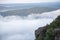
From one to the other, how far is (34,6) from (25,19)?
1.01ft

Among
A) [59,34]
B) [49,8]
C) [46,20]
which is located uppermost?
[49,8]

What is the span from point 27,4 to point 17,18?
33 cm

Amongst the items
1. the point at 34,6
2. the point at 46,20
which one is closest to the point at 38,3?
the point at 34,6

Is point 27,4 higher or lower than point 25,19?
higher

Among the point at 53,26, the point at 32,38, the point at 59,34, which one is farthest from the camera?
the point at 32,38

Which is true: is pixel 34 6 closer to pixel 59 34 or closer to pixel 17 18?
pixel 17 18

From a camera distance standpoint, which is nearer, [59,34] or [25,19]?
[59,34]

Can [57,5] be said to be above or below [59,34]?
above

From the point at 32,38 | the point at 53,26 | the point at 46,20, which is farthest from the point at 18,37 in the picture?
the point at 53,26

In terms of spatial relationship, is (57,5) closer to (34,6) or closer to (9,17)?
(34,6)

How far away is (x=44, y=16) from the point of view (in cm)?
326

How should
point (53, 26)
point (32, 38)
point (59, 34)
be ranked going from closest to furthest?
point (59, 34)
point (53, 26)
point (32, 38)

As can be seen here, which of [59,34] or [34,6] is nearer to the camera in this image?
[59,34]

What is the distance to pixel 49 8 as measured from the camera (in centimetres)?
331
